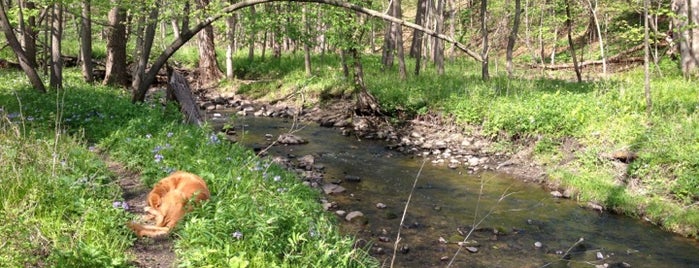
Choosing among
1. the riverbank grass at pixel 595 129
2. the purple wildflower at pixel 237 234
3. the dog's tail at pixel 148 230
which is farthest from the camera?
the riverbank grass at pixel 595 129

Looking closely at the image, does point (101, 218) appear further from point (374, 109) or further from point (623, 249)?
point (374, 109)

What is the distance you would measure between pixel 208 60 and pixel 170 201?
19946 mm

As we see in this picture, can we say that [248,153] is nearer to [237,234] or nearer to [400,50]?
[237,234]

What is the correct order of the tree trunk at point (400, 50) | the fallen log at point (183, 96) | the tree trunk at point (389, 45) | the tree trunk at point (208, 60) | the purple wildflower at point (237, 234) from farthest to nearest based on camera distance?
1. the tree trunk at point (208, 60)
2. the tree trunk at point (389, 45)
3. the tree trunk at point (400, 50)
4. the fallen log at point (183, 96)
5. the purple wildflower at point (237, 234)

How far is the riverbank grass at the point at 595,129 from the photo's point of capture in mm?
9078

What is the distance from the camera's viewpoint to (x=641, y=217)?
8.80m

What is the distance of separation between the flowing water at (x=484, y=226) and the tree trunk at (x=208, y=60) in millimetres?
13309

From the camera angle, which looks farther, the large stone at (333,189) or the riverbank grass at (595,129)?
the large stone at (333,189)

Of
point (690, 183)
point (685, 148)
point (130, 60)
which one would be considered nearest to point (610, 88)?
point (685, 148)

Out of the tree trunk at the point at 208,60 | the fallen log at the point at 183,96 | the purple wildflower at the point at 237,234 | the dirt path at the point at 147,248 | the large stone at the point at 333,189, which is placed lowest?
the large stone at the point at 333,189

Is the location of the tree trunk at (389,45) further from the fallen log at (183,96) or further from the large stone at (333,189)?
the large stone at (333,189)

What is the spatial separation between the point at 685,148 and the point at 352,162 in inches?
266

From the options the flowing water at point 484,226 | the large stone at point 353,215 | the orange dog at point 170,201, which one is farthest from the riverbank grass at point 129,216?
the large stone at point 353,215

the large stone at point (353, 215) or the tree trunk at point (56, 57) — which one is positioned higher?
the tree trunk at point (56, 57)
